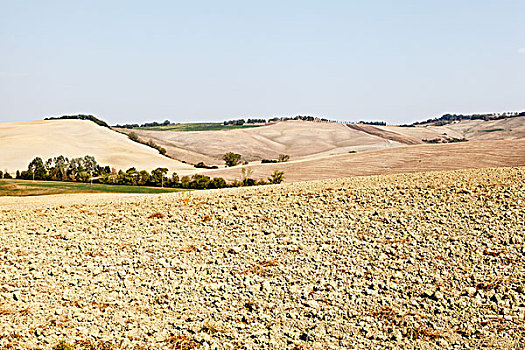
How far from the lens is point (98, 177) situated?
191 feet

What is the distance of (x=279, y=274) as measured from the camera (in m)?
9.52

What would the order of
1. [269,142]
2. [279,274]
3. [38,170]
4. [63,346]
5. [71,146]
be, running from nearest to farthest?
[63,346] < [279,274] < [38,170] < [71,146] < [269,142]

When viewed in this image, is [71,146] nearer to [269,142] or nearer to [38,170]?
[38,170]

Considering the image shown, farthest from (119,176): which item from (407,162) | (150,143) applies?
(150,143)

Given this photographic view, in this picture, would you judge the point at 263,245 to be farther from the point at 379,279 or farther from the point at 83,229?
the point at 83,229

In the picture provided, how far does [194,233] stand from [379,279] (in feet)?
15.2

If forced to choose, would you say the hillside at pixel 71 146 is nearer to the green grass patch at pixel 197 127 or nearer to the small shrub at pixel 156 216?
the green grass patch at pixel 197 127

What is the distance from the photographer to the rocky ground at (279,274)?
25.0 feet

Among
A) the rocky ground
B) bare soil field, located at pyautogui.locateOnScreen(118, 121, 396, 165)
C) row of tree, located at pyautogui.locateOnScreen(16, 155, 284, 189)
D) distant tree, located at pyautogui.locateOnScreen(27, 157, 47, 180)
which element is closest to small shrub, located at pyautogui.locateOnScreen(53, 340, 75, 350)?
the rocky ground

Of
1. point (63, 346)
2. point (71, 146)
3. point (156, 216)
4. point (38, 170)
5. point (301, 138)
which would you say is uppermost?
point (301, 138)

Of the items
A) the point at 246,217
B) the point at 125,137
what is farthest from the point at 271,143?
the point at 246,217

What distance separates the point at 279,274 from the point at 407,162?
48412 millimetres

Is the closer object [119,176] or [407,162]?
Result: [119,176]

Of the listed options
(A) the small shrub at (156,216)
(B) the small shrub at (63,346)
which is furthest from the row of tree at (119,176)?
(B) the small shrub at (63,346)
